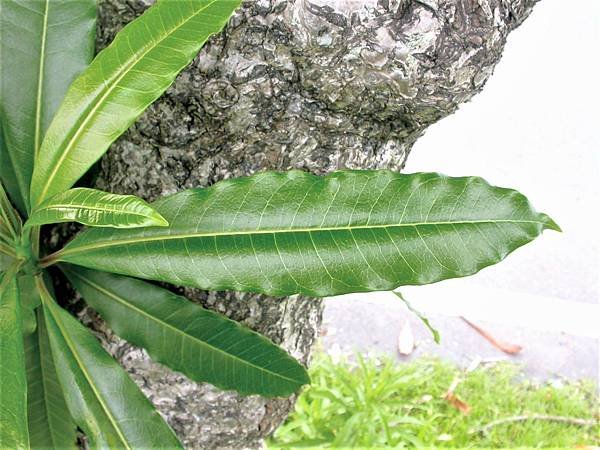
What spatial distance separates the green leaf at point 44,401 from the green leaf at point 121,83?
0.21 metres

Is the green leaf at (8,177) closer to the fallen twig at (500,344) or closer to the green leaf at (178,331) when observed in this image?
the green leaf at (178,331)

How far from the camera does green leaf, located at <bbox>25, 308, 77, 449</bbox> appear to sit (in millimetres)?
863

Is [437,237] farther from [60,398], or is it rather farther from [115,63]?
[60,398]

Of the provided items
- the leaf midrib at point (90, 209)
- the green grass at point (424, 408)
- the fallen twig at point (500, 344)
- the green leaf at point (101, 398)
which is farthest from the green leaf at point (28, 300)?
the fallen twig at point (500, 344)

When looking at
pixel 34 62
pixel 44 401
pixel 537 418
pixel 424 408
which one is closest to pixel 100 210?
pixel 34 62

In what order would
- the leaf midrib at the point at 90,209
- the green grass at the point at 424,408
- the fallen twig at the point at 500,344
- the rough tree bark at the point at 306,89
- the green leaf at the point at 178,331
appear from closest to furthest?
the leaf midrib at the point at 90,209, the rough tree bark at the point at 306,89, the green leaf at the point at 178,331, the green grass at the point at 424,408, the fallen twig at the point at 500,344

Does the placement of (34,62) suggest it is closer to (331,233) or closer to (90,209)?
(90,209)

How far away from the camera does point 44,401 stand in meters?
0.88

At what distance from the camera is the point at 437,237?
657 mm

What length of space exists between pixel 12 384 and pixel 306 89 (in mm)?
443

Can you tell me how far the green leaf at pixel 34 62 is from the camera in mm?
762

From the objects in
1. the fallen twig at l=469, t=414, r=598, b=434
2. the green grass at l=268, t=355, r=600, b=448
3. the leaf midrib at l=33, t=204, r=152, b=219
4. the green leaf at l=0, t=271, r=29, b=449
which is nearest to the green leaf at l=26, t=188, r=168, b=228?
the leaf midrib at l=33, t=204, r=152, b=219

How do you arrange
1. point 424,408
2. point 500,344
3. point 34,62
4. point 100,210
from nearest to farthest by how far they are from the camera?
point 100,210, point 34,62, point 424,408, point 500,344

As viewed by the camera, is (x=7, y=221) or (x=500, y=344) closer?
(x=7, y=221)
